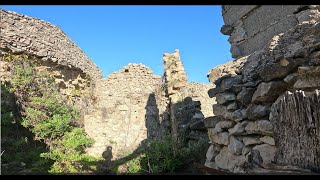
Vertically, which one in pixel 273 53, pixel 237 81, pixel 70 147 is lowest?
pixel 70 147

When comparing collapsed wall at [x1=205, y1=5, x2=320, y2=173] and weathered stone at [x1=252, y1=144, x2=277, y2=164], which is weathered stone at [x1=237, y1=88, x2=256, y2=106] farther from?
weathered stone at [x1=252, y1=144, x2=277, y2=164]

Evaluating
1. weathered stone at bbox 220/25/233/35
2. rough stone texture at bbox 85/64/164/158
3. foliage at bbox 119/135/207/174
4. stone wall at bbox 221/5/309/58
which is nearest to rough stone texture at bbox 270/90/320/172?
stone wall at bbox 221/5/309/58

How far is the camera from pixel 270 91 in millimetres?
3346

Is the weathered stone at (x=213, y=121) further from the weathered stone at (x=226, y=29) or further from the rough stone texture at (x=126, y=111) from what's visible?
the rough stone texture at (x=126, y=111)

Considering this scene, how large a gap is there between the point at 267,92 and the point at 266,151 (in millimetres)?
651

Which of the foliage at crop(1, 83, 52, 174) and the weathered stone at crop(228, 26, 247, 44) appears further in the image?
the foliage at crop(1, 83, 52, 174)

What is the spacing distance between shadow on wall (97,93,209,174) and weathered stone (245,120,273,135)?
138cm

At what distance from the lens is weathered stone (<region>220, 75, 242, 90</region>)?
13.4 feet

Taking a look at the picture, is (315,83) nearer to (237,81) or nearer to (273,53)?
(273,53)

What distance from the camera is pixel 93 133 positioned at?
11383 mm

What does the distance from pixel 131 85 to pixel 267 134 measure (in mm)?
9935

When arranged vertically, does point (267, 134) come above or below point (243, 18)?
below

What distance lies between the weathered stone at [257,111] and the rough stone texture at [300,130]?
2.80ft

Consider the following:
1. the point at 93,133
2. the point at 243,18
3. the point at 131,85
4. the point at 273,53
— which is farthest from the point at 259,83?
the point at 131,85
